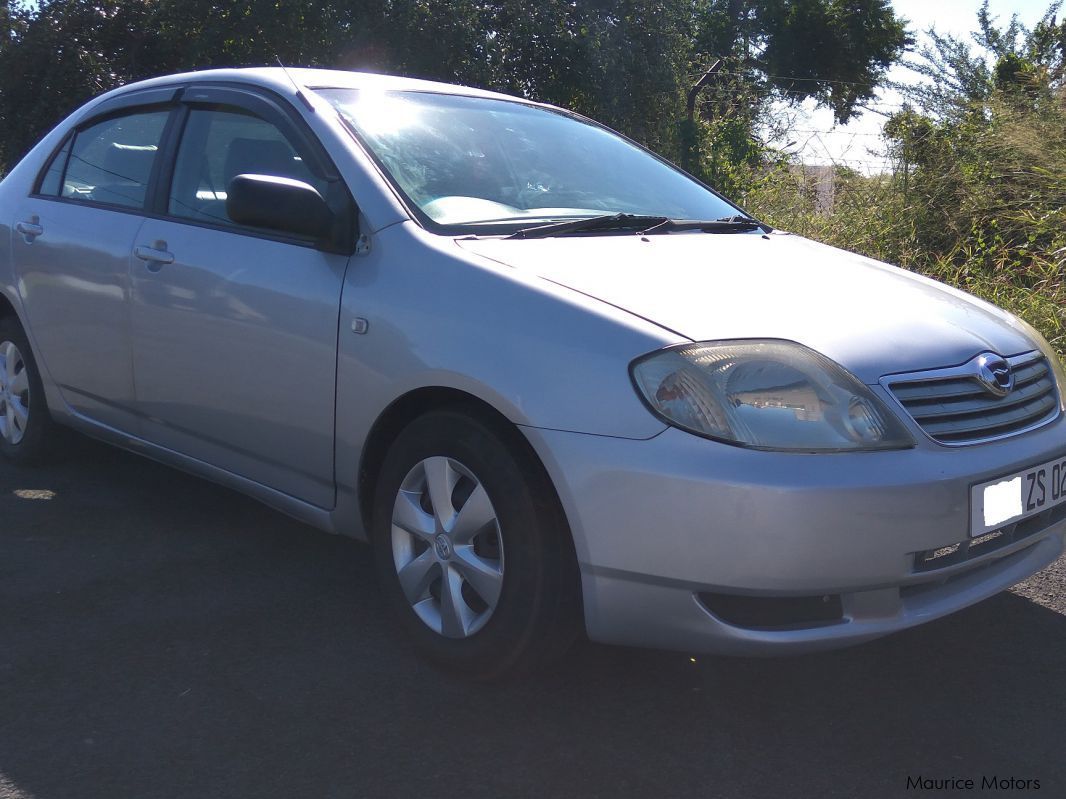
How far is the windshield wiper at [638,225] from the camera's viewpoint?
326 cm

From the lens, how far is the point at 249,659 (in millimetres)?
3090

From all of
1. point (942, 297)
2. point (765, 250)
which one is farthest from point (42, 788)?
point (942, 297)

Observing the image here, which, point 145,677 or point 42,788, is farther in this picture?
point 145,677

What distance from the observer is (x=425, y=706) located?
2.83 m

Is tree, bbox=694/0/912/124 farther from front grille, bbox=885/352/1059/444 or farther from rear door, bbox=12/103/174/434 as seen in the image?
front grille, bbox=885/352/1059/444

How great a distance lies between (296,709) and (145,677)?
455 mm

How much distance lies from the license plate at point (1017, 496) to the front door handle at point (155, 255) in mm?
2540

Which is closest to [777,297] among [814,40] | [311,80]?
[311,80]

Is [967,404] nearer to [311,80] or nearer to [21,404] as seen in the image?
[311,80]

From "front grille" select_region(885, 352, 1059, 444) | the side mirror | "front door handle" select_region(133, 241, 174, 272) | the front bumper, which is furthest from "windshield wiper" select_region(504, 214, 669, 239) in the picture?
"front door handle" select_region(133, 241, 174, 272)

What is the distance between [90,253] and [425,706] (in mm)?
2259

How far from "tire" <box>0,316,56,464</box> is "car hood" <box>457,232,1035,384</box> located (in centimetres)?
250

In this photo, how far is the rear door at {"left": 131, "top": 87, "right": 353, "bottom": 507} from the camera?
128 inches

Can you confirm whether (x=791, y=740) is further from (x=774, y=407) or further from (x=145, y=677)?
(x=145, y=677)
